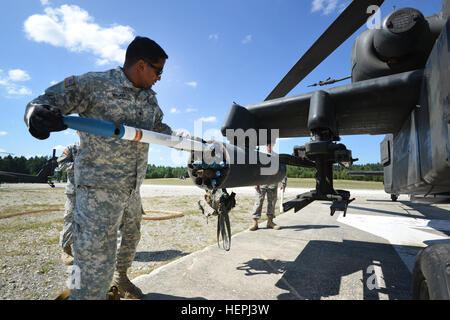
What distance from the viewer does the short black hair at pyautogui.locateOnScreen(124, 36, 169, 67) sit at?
6.72 ft

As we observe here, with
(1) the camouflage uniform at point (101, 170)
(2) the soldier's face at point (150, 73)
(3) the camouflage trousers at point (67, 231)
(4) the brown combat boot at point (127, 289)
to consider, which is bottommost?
(4) the brown combat boot at point (127, 289)

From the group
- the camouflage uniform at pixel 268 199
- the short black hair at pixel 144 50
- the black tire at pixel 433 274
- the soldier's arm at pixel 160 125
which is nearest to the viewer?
the black tire at pixel 433 274

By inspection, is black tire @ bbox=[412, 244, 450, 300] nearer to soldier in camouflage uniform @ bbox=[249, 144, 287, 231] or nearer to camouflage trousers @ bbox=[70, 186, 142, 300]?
camouflage trousers @ bbox=[70, 186, 142, 300]

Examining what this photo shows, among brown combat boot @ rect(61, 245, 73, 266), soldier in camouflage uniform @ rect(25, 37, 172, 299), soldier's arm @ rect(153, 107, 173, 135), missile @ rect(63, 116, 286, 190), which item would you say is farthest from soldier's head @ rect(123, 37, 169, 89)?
brown combat boot @ rect(61, 245, 73, 266)

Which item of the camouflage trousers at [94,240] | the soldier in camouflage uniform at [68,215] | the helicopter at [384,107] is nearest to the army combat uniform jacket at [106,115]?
the camouflage trousers at [94,240]

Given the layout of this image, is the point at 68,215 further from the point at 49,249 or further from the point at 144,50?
the point at 144,50

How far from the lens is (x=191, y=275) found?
2697mm

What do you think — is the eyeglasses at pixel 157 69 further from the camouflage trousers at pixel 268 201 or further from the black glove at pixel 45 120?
the camouflage trousers at pixel 268 201

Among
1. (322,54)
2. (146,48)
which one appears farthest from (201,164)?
(322,54)

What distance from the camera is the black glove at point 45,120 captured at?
137cm

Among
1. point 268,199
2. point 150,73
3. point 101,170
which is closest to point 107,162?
point 101,170

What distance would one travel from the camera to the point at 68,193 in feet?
11.6

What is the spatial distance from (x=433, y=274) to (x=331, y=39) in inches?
99.8
